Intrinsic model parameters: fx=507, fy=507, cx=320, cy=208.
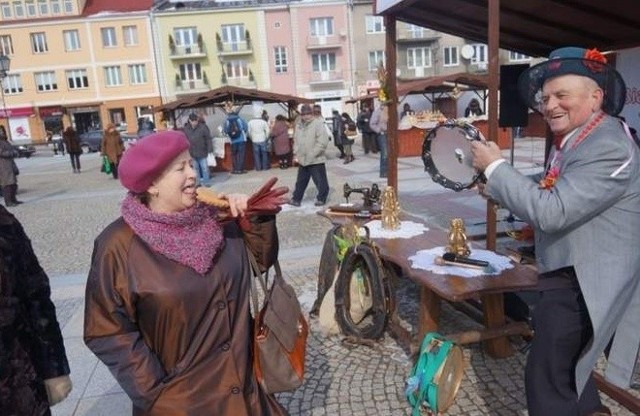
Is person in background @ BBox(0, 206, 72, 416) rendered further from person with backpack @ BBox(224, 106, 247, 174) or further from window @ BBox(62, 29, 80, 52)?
window @ BBox(62, 29, 80, 52)

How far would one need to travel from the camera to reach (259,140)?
1519cm

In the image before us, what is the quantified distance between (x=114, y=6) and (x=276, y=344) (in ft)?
166

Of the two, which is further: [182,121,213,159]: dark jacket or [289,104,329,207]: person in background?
[182,121,213,159]: dark jacket

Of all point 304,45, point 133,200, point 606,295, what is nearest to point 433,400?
point 606,295

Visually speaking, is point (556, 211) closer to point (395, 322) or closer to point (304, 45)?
point (395, 322)

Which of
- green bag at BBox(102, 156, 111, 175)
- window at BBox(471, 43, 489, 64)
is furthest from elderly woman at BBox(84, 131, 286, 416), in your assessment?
window at BBox(471, 43, 489, 64)

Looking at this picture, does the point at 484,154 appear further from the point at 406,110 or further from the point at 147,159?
the point at 406,110

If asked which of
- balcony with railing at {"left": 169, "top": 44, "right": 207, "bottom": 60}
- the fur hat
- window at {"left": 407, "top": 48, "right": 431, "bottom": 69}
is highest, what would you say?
balcony with railing at {"left": 169, "top": 44, "right": 207, "bottom": 60}

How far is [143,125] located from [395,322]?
45.6 ft

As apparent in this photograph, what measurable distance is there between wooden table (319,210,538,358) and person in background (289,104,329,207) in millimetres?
4797

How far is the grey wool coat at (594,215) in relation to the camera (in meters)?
1.77

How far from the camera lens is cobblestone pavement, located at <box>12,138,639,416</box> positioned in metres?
3.08

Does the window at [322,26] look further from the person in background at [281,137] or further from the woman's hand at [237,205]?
the woman's hand at [237,205]

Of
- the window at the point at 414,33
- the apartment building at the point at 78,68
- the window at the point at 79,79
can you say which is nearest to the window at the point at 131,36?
the apartment building at the point at 78,68
